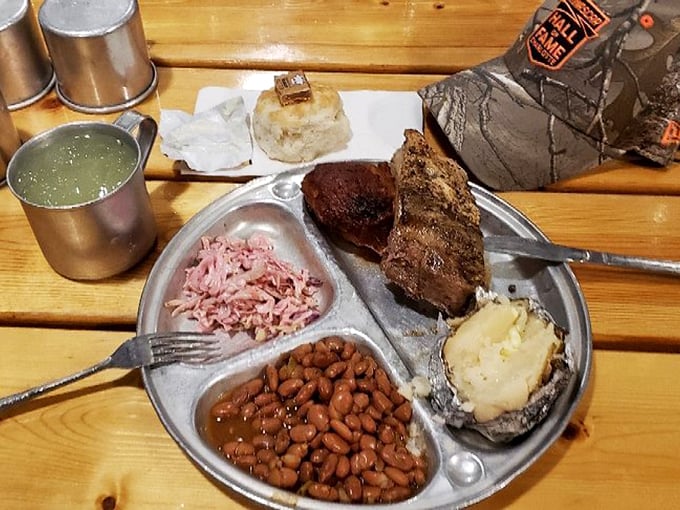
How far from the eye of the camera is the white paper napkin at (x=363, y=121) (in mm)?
1857

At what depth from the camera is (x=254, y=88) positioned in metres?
2.09

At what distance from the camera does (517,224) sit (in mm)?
1650

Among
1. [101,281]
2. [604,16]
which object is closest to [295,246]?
[101,281]

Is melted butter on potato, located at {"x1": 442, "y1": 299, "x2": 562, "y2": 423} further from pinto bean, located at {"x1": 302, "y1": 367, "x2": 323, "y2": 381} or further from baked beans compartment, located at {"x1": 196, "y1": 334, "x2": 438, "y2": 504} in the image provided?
pinto bean, located at {"x1": 302, "y1": 367, "x2": 323, "y2": 381}

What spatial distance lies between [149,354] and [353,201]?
560mm

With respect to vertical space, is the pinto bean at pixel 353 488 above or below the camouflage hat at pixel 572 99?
below

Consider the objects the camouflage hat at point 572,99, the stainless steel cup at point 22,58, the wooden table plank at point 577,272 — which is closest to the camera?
the wooden table plank at point 577,272

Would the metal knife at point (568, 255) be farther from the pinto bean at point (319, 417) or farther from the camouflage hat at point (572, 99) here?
the pinto bean at point (319, 417)

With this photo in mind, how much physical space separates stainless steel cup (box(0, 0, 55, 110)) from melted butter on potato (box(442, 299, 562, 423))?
1397 mm

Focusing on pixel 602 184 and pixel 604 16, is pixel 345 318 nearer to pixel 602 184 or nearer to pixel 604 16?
pixel 602 184

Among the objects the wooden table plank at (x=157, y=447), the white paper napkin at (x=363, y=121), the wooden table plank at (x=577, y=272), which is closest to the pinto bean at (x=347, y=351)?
the wooden table plank at (x=157, y=447)

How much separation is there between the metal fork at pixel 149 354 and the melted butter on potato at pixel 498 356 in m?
0.48

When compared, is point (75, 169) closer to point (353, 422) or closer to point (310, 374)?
point (310, 374)

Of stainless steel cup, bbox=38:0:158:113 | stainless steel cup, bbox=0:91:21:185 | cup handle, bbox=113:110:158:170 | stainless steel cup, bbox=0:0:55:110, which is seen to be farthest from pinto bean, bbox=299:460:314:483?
stainless steel cup, bbox=0:0:55:110
